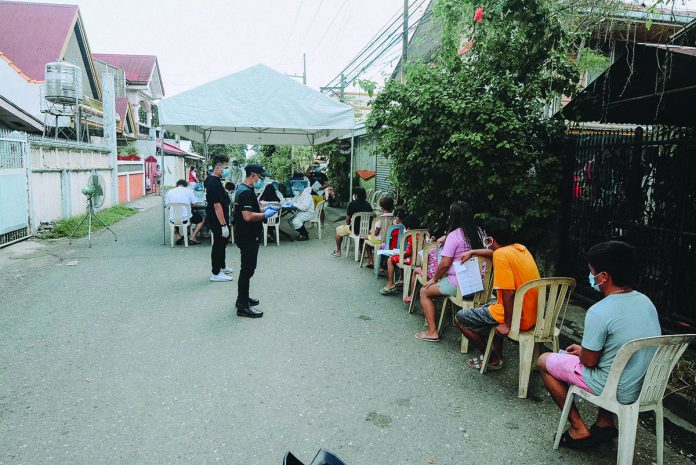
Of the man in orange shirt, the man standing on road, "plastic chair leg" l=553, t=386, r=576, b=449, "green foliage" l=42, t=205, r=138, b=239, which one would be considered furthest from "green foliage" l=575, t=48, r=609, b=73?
"green foliage" l=42, t=205, r=138, b=239

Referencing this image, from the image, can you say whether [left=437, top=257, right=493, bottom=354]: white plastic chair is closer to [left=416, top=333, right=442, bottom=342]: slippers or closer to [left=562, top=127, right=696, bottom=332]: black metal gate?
[left=416, top=333, right=442, bottom=342]: slippers

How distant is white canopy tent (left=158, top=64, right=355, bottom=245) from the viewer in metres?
9.76

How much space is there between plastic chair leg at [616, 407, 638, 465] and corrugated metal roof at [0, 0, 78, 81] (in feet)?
79.5

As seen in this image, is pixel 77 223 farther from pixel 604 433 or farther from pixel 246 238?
pixel 604 433

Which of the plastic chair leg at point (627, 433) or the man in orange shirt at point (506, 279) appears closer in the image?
the plastic chair leg at point (627, 433)

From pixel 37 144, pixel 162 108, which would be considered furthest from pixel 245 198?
pixel 37 144

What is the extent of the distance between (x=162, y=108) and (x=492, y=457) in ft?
29.4

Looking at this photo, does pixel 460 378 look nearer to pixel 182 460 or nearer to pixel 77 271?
pixel 182 460

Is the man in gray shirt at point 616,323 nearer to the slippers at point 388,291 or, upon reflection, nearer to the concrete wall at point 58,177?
the slippers at point 388,291

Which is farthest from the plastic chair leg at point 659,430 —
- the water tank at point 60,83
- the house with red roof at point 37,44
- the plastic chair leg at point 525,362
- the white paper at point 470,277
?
the house with red roof at point 37,44

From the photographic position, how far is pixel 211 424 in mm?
3309

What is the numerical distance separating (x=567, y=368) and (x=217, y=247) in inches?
207

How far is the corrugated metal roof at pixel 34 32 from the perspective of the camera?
20.9m

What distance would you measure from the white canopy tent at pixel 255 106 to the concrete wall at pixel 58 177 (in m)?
4.09
